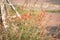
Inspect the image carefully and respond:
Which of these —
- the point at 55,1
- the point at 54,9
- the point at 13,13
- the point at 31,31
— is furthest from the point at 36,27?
the point at 55,1

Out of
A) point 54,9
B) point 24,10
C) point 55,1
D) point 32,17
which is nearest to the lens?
point 32,17

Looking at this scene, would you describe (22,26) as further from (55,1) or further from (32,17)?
(55,1)

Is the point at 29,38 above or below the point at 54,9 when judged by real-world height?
above

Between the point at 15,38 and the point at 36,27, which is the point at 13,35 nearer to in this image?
the point at 15,38

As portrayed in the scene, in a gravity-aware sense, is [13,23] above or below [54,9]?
above

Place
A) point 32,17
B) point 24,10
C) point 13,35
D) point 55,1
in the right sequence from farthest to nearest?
point 55,1 < point 24,10 < point 32,17 < point 13,35

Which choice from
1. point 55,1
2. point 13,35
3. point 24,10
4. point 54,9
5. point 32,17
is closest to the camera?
point 13,35

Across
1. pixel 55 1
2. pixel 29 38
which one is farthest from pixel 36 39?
pixel 55 1

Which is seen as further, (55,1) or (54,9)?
(55,1)

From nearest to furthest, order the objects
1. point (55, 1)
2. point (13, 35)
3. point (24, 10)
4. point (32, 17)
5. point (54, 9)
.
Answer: point (13, 35) < point (32, 17) < point (24, 10) < point (54, 9) < point (55, 1)
